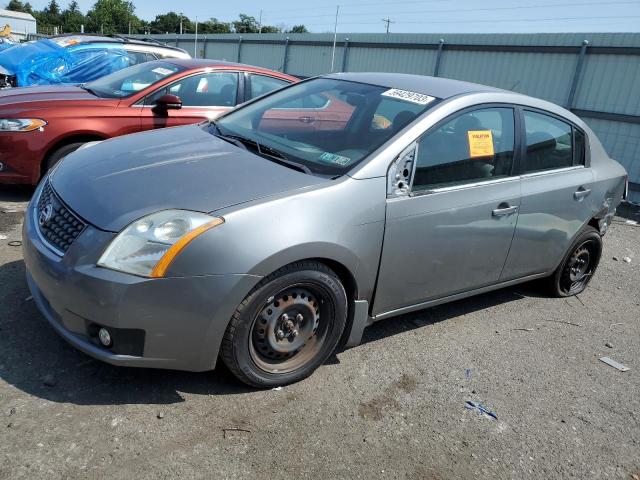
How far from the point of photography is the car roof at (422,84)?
358 cm

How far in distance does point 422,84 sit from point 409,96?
0.93ft

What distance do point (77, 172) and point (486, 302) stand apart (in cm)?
323


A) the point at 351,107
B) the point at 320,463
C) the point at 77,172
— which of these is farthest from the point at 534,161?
the point at 77,172

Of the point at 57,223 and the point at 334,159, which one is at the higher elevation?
the point at 334,159

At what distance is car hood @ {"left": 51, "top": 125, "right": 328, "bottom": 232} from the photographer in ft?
8.61

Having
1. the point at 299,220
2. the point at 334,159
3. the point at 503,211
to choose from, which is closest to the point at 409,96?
the point at 334,159

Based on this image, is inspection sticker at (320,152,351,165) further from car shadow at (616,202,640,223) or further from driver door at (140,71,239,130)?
car shadow at (616,202,640,223)

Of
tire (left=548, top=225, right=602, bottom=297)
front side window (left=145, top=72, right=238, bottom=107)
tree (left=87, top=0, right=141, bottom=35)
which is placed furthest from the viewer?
tree (left=87, top=0, right=141, bottom=35)

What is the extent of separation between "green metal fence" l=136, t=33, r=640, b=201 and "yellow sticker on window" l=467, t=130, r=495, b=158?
7.24 metres

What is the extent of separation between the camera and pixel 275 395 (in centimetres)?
293

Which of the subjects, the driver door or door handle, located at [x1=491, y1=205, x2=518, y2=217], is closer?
door handle, located at [x1=491, y1=205, x2=518, y2=217]

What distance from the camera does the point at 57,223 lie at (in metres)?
2.75

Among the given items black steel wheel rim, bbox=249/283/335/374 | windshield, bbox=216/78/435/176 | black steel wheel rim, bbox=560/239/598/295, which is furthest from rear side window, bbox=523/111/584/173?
black steel wheel rim, bbox=249/283/335/374

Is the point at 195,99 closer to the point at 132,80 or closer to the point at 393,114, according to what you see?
the point at 132,80
